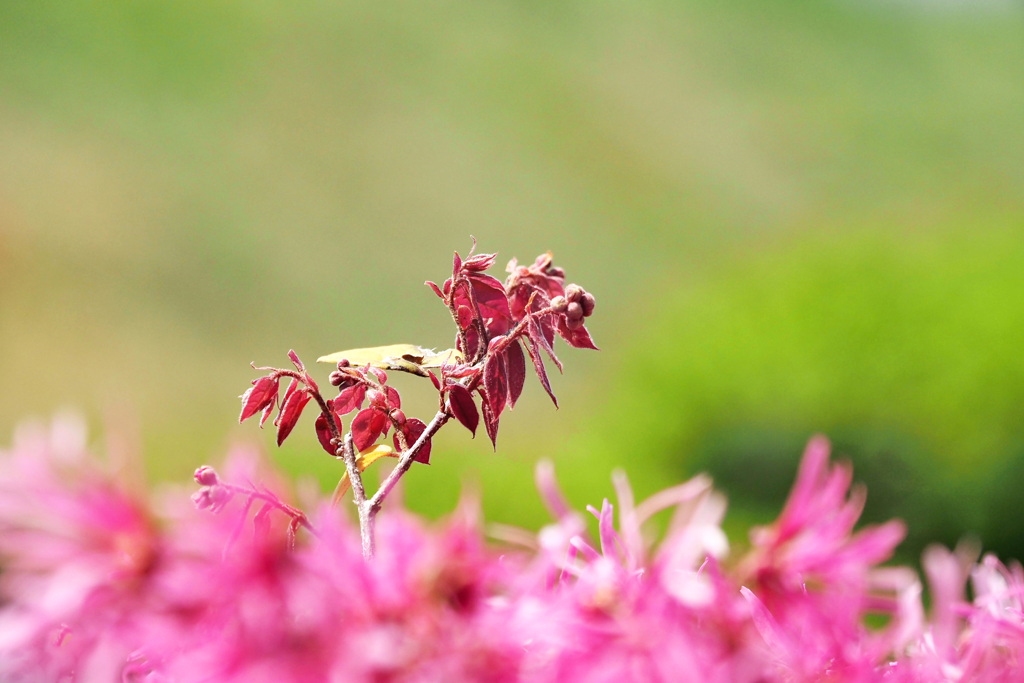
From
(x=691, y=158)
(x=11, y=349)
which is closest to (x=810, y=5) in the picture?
(x=691, y=158)

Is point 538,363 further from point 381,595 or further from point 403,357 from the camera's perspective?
point 381,595

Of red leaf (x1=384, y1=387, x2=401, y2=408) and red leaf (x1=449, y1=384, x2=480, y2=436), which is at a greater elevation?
red leaf (x1=384, y1=387, x2=401, y2=408)

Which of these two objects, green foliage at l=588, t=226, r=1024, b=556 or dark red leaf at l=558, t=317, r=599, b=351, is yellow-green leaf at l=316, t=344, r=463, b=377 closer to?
dark red leaf at l=558, t=317, r=599, b=351

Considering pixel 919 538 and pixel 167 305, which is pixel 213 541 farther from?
pixel 167 305

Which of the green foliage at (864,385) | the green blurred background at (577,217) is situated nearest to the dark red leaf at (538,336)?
the green blurred background at (577,217)

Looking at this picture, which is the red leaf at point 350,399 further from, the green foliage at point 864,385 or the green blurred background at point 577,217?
the green foliage at point 864,385

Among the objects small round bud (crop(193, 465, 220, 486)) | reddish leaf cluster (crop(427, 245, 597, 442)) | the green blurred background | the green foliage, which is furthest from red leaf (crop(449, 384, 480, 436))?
the green foliage

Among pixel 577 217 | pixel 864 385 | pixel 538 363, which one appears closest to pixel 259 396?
pixel 538 363
